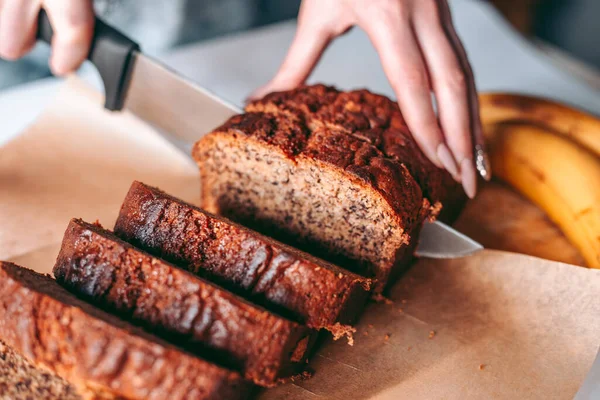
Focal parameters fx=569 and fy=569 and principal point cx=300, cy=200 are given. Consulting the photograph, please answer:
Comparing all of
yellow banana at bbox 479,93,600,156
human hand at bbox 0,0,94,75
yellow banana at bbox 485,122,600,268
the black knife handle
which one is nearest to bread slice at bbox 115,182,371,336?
the black knife handle

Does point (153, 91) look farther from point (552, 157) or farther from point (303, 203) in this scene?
point (552, 157)

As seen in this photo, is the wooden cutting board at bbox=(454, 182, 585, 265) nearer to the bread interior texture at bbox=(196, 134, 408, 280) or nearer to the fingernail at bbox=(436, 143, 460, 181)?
the fingernail at bbox=(436, 143, 460, 181)

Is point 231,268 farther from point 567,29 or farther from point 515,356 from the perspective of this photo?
point 567,29

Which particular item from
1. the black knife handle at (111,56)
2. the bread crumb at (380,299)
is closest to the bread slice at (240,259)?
the bread crumb at (380,299)

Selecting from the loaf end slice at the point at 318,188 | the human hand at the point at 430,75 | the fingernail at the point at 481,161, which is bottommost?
the loaf end slice at the point at 318,188

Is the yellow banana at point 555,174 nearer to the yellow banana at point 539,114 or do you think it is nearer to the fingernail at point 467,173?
the yellow banana at point 539,114

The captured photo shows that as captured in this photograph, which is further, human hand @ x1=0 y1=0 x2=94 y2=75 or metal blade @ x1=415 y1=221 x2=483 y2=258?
human hand @ x1=0 y1=0 x2=94 y2=75
